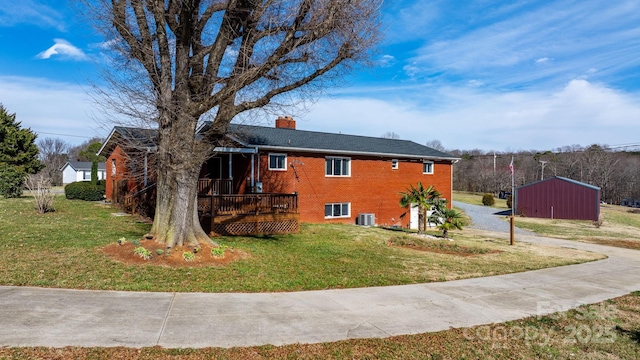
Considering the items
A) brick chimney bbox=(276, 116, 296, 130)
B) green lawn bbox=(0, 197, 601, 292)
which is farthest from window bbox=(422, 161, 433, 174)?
green lawn bbox=(0, 197, 601, 292)

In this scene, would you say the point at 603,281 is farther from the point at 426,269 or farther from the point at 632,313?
the point at 426,269

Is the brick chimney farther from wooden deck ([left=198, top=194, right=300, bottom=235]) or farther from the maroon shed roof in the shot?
the maroon shed roof

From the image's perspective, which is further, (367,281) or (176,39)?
(176,39)

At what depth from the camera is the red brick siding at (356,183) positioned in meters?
19.7

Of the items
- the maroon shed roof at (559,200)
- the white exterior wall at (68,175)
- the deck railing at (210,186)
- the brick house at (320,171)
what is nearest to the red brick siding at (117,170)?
the brick house at (320,171)

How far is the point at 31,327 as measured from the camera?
4719 mm

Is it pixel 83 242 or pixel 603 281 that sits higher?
pixel 83 242

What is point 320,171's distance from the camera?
20766 millimetres

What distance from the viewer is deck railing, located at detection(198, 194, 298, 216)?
14.1 metres

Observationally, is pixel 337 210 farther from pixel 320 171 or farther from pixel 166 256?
pixel 166 256

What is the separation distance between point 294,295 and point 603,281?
25.3 ft

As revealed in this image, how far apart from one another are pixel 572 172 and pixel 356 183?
56569 mm

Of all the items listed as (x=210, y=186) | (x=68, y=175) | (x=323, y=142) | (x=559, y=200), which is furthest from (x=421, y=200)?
(x=68, y=175)

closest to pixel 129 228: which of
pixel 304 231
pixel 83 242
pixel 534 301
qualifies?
pixel 83 242
